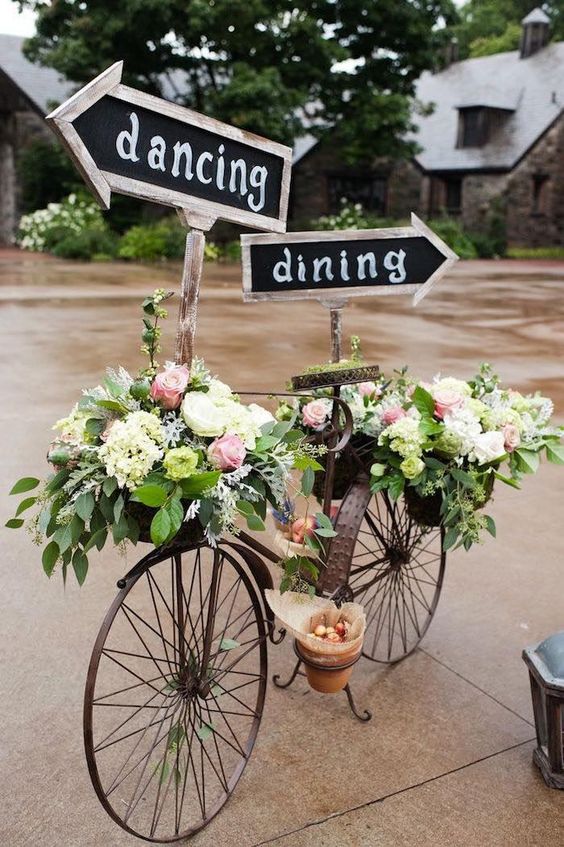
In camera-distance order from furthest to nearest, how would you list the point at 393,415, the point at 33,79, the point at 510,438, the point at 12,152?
the point at 12,152, the point at 33,79, the point at 393,415, the point at 510,438

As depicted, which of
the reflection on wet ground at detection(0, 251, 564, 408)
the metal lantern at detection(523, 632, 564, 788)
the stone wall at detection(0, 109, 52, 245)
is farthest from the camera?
the stone wall at detection(0, 109, 52, 245)

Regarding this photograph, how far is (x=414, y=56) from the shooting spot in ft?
79.9

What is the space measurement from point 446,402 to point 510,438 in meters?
0.25

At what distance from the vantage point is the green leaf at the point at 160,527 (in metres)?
2.00

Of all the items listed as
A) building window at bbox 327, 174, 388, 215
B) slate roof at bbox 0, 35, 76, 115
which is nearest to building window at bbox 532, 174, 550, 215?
building window at bbox 327, 174, 388, 215

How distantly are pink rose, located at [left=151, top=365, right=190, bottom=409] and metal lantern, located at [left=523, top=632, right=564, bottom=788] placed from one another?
1397 millimetres

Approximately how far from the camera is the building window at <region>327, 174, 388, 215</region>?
2931 cm

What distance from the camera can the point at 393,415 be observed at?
292 cm

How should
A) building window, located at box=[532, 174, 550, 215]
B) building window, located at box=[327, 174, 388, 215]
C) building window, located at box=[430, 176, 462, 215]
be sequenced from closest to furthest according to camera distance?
building window, located at box=[327, 174, 388, 215] → building window, located at box=[532, 174, 550, 215] → building window, located at box=[430, 176, 462, 215]

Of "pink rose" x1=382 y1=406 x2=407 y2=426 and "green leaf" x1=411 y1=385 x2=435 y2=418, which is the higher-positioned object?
"green leaf" x1=411 y1=385 x2=435 y2=418

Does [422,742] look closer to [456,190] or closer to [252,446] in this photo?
[252,446]

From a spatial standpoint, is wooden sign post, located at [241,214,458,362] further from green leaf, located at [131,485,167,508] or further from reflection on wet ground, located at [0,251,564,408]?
reflection on wet ground, located at [0,251,564,408]

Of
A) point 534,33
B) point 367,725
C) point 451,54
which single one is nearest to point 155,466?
point 367,725

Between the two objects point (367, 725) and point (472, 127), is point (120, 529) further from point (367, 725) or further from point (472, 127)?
point (472, 127)
